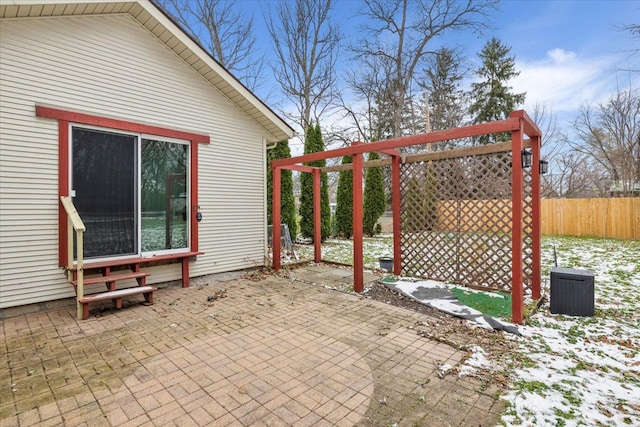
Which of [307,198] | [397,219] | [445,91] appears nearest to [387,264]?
[397,219]

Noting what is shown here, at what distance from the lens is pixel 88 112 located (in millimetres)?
4332

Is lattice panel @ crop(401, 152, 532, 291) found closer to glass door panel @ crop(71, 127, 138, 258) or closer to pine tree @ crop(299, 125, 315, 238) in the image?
glass door panel @ crop(71, 127, 138, 258)

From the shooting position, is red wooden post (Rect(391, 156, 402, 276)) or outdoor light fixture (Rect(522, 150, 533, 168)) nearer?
outdoor light fixture (Rect(522, 150, 533, 168))

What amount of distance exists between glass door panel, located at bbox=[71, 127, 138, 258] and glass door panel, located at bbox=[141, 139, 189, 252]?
0.18 meters

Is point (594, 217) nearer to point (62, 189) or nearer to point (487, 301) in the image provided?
point (487, 301)

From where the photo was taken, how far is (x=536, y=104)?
16703 millimetres

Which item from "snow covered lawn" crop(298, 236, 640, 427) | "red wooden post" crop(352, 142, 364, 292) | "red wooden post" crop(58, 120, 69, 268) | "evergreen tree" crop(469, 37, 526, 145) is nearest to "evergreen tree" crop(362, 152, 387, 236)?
"red wooden post" crop(352, 142, 364, 292)

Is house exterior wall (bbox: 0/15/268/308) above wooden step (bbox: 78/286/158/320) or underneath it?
above

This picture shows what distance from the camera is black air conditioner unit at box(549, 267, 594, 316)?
3.88m

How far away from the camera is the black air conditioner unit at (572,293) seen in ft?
12.7

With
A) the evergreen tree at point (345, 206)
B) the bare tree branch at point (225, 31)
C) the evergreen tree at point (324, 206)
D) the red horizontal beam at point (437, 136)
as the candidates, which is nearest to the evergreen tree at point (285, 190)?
the evergreen tree at point (324, 206)

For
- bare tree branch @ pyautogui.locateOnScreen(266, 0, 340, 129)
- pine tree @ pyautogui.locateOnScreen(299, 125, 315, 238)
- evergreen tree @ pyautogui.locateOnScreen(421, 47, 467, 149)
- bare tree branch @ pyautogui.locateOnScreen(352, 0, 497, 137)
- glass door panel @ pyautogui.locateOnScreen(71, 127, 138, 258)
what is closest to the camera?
glass door panel @ pyautogui.locateOnScreen(71, 127, 138, 258)

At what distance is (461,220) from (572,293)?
1.81 meters

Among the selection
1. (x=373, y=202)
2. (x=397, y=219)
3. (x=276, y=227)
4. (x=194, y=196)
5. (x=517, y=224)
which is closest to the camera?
Answer: (x=517, y=224)
